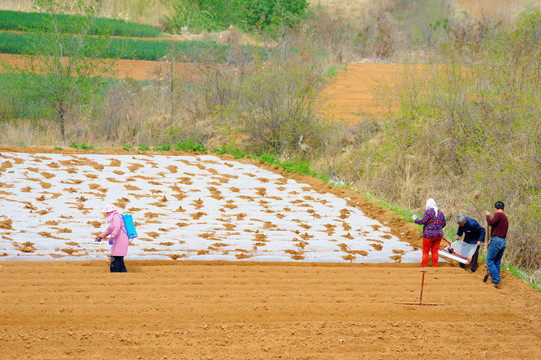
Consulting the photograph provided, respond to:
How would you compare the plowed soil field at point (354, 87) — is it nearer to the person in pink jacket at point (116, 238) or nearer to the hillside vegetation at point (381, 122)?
the hillside vegetation at point (381, 122)

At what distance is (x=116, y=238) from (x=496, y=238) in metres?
6.60

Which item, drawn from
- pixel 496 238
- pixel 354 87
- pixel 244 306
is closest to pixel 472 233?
pixel 496 238

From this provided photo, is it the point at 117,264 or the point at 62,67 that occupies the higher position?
the point at 62,67

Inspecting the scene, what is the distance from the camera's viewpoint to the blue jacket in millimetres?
11578

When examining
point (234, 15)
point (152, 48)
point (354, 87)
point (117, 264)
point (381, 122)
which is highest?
point (234, 15)

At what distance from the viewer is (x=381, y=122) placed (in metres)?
21.1

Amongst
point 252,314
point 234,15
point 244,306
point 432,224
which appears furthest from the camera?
point 234,15

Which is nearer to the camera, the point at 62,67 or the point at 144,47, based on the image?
the point at 62,67

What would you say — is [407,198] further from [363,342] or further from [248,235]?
[363,342]

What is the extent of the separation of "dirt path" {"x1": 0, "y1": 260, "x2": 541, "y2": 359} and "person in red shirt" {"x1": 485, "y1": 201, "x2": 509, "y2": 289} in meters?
0.29

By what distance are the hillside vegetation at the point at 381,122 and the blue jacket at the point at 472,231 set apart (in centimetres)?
251

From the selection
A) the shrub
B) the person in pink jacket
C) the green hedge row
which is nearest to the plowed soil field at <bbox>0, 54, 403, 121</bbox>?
the green hedge row

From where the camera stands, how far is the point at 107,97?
78.6ft

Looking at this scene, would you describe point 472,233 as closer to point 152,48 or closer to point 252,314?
point 252,314
